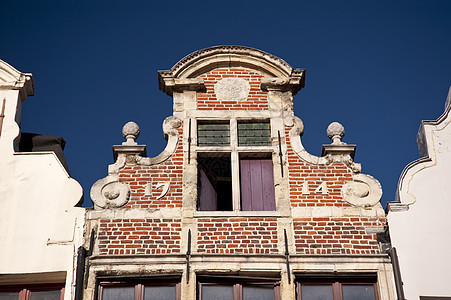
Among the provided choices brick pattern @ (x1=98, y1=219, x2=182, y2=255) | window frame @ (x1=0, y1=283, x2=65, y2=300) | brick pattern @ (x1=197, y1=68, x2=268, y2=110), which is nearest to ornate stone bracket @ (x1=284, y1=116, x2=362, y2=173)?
brick pattern @ (x1=197, y1=68, x2=268, y2=110)

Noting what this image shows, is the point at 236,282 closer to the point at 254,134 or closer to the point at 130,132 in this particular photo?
the point at 254,134

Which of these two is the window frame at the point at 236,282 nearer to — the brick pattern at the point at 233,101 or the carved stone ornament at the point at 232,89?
the brick pattern at the point at 233,101

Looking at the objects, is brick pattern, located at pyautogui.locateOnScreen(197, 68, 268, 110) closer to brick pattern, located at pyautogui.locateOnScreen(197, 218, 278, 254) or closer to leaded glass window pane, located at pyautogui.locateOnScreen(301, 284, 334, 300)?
brick pattern, located at pyautogui.locateOnScreen(197, 218, 278, 254)

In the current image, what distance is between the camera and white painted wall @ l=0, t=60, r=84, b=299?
33.8 ft

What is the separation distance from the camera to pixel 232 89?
475 inches

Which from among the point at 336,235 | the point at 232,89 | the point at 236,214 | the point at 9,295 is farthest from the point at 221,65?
the point at 9,295

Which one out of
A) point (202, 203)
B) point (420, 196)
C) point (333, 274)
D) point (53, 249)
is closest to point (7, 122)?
point (53, 249)

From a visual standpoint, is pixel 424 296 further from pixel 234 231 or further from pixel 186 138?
pixel 186 138

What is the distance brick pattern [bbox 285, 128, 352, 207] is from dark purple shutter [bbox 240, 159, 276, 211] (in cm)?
30

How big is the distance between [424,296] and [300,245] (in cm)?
166

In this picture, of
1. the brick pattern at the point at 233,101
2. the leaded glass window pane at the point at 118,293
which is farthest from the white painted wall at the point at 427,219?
the leaded glass window pane at the point at 118,293

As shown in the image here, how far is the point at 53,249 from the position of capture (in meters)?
10.4

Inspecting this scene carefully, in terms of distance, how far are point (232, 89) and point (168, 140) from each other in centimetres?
129

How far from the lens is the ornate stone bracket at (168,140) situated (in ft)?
37.0
